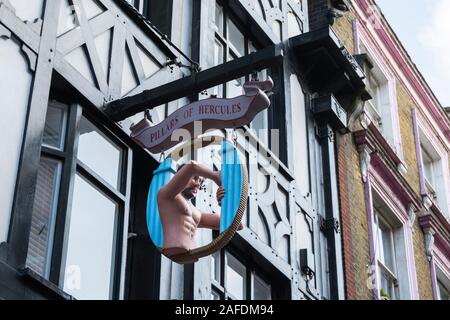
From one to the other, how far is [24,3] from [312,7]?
8542mm

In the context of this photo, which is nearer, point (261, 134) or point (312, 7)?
point (261, 134)

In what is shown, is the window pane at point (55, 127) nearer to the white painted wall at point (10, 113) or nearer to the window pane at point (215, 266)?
the white painted wall at point (10, 113)

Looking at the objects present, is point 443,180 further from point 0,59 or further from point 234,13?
point 0,59

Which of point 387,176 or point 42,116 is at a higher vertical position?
point 387,176

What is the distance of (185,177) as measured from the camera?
8.98 metres

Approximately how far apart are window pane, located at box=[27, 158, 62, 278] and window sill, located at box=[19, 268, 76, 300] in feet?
1.27

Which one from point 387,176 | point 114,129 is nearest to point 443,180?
point 387,176

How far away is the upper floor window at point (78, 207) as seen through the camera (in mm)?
8953

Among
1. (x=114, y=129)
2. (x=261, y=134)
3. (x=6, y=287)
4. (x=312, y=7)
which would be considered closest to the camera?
(x=6, y=287)

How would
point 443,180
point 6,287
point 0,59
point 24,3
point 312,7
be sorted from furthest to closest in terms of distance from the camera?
point 443,180
point 312,7
point 24,3
point 0,59
point 6,287

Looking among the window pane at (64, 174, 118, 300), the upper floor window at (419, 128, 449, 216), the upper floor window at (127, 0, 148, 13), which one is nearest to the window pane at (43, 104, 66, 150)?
the window pane at (64, 174, 118, 300)

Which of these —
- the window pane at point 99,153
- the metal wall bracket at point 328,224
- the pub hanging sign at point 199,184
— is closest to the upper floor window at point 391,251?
the metal wall bracket at point 328,224

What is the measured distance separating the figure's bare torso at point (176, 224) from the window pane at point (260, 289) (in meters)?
3.75
